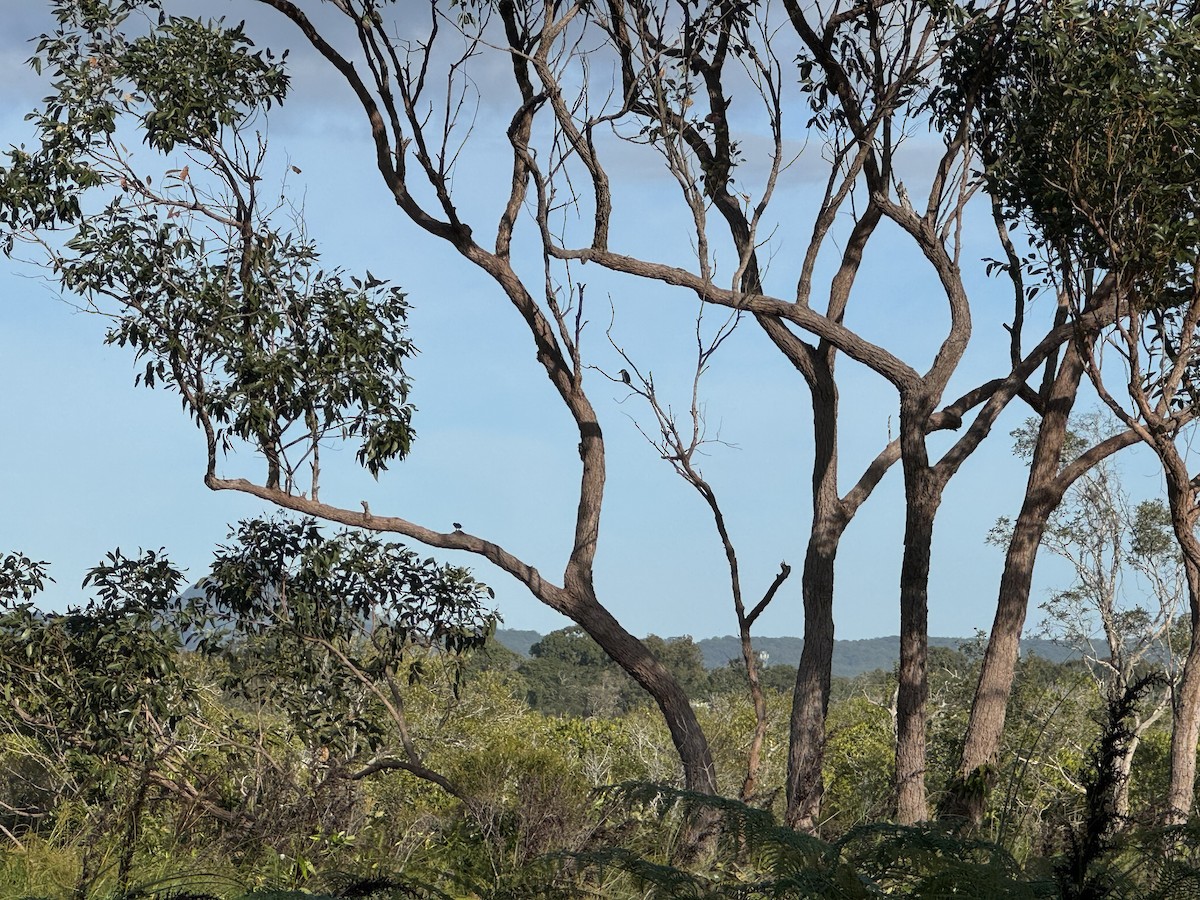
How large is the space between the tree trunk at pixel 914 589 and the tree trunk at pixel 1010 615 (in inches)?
12.6

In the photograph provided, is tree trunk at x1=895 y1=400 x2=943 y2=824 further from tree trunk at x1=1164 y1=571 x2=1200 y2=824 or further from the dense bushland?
tree trunk at x1=1164 y1=571 x2=1200 y2=824

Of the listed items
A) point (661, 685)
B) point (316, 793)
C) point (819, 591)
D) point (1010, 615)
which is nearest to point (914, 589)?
point (819, 591)

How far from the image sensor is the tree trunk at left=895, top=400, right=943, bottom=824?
29.4 ft

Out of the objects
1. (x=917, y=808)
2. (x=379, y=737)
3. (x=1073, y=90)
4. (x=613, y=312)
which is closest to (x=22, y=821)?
(x=379, y=737)

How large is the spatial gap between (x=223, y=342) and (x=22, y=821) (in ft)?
12.8

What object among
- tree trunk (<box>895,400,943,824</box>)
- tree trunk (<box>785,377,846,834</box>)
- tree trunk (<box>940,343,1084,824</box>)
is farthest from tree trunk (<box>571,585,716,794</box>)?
tree trunk (<box>940,343,1084,824</box>)

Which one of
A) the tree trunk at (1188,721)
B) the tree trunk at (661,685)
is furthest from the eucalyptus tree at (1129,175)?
the tree trunk at (661,685)

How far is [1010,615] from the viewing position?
9359 millimetres

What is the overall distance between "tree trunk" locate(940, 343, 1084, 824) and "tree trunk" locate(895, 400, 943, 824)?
0.32 metres

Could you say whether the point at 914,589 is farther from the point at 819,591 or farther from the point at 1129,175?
the point at 1129,175

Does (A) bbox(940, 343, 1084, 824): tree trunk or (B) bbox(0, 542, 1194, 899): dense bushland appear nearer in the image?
(B) bbox(0, 542, 1194, 899): dense bushland

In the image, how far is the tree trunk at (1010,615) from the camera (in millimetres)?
8898

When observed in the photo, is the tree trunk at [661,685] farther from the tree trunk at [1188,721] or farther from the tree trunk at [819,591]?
the tree trunk at [1188,721]

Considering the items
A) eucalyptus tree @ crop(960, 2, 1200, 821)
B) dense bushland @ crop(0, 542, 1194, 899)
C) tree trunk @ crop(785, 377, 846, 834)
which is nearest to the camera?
dense bushland @ crop(0, 542, 1194, 899)
